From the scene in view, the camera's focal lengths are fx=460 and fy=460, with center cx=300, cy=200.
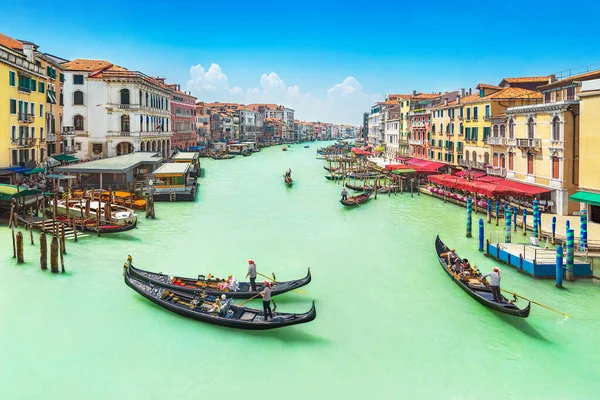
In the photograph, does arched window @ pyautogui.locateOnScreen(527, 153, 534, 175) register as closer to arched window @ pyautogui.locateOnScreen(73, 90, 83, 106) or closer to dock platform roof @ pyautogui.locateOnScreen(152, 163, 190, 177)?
dock platform roof @ pyautogui.locateOnScreen(152, 163, 190, 177)

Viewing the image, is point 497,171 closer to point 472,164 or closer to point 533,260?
point 472,164

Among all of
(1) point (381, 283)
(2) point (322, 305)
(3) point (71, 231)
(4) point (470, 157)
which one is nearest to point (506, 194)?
(4) point (470, 157)

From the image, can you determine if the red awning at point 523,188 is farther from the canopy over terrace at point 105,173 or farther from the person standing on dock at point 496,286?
the canopy over terrace at point 105,173

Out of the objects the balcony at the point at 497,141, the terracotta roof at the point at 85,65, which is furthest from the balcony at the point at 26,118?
the balcony at the point at 497,141

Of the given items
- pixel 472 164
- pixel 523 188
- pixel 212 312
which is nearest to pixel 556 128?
pixel 523 188

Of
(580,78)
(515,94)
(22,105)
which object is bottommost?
(22,105)

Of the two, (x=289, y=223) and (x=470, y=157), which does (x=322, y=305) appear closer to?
(x=289, y=223)
